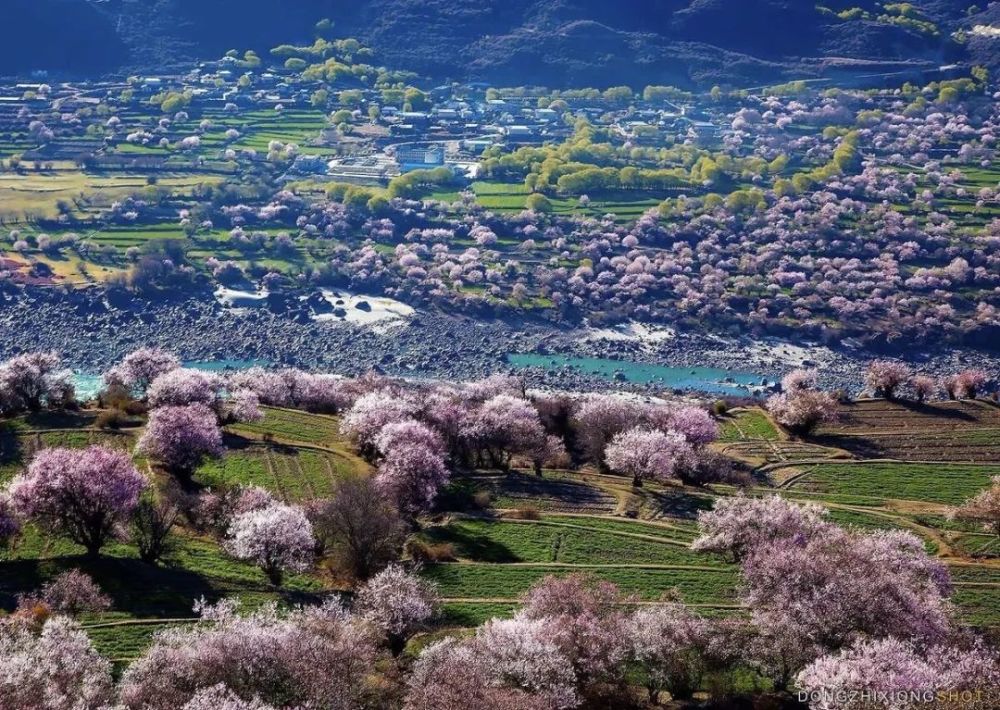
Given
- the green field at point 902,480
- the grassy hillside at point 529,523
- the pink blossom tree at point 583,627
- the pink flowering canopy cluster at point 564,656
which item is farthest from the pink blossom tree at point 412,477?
the green field at point 902,480

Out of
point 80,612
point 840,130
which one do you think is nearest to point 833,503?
point 80,612

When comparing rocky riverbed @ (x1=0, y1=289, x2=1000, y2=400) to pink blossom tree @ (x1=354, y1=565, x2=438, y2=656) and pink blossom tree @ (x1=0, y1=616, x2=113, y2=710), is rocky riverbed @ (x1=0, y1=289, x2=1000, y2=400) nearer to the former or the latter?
pink blossom tree @ (x1=354, y1=565, x2=438, y2=656)

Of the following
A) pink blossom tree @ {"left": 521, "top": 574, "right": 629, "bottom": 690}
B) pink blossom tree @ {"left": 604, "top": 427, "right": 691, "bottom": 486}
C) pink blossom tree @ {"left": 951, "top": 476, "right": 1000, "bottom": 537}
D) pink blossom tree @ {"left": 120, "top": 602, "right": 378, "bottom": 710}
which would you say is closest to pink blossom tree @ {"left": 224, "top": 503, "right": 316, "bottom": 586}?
pink blossom tree @ {"left": 521, "top": 574, "right": 629, "bottom": 690}

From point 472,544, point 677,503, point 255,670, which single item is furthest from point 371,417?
point 255,670

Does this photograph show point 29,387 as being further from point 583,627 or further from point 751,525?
point 751,525

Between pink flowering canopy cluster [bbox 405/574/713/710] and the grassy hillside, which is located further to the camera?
the grassy hillside

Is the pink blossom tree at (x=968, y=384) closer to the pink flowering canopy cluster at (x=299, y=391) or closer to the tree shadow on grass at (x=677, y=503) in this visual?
the tree shadow on grass at (x=677, y=503)
